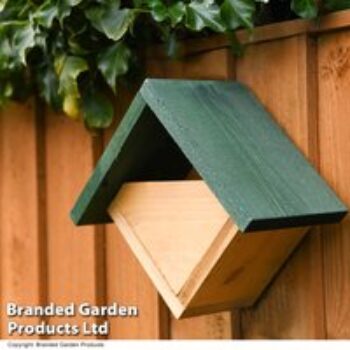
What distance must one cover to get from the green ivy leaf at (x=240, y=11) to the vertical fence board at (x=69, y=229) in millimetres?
427

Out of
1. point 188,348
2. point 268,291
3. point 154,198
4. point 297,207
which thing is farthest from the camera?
point 188,348

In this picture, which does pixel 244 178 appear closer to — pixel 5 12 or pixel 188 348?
pixel 188 348

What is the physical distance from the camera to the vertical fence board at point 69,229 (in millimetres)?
1724

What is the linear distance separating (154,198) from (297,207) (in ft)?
0.75

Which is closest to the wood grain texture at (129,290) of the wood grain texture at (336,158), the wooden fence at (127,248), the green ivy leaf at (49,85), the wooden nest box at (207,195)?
the wooden fence at (127,248)

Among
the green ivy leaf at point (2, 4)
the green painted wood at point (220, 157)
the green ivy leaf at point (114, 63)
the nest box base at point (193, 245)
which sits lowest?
the nest box base at point (193, 245)

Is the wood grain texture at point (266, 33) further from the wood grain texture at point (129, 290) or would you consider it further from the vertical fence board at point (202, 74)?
the wood grain texture at point (129, 290)

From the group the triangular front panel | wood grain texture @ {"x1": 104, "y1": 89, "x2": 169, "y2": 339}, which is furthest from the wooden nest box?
wood grain texture @ {"x1": 104, "y1": 89, "x2": 169, "y2": 339}

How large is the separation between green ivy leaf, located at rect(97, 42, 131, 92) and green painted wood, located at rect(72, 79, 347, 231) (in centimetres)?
16

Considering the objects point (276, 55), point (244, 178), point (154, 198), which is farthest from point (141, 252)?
point (276, 55)

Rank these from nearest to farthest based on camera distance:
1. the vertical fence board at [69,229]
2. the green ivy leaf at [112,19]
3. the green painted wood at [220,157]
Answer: the green painted wood at [220,157] → the green ivy leaf at [112,19] → the vertical fence board at [69,229]

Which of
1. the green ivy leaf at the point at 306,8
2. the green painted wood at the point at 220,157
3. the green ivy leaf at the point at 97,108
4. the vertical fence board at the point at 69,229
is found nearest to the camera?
the green painted wood at the point at 220,157

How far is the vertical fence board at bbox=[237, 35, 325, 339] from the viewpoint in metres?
1.41

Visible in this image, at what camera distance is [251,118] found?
4.64ft
